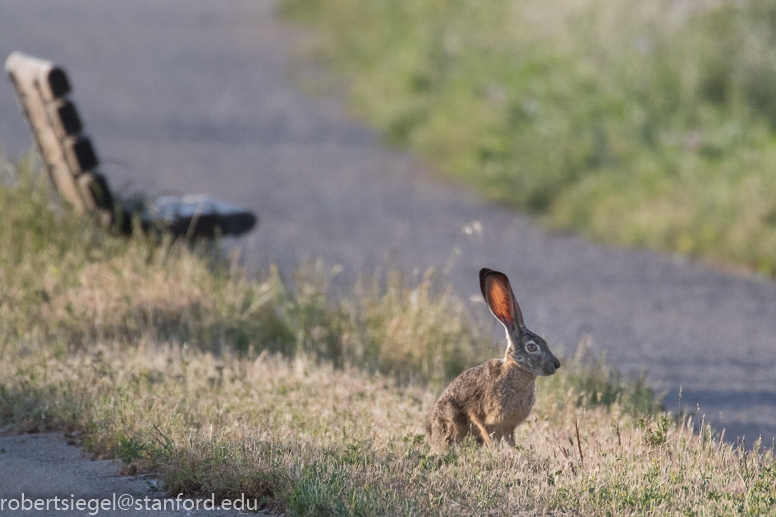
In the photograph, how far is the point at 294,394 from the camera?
4891 millimetres

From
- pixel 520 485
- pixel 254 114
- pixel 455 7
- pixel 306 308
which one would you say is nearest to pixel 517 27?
pixel 455 7

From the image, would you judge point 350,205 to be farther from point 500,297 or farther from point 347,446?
point 500,297

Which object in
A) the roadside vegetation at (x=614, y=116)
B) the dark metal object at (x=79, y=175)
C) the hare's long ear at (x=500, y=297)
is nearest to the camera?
the hare's long ear at (x=500, y=297)

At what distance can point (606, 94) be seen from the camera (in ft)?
34.4

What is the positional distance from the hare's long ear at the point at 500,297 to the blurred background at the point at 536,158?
4.75 ft

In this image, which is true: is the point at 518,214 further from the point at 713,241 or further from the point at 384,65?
the point at 384,65

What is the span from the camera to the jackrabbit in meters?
3.90

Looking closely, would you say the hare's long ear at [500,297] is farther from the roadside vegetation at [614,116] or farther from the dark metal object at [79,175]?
the roadside vegetation at [614,116]

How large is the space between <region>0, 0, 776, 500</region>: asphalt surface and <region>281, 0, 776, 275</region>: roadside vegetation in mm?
359

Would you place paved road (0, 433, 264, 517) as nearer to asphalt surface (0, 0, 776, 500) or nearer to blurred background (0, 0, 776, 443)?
asphalt surface (0, 0, 776, 500)

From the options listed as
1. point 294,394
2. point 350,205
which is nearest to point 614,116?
point 350,205

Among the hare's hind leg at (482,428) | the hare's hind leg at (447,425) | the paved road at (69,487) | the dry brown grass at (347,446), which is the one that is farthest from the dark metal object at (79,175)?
the hare's hind leg at (482,428)

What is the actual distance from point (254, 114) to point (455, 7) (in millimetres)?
3318

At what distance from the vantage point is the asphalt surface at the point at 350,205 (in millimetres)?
6504
